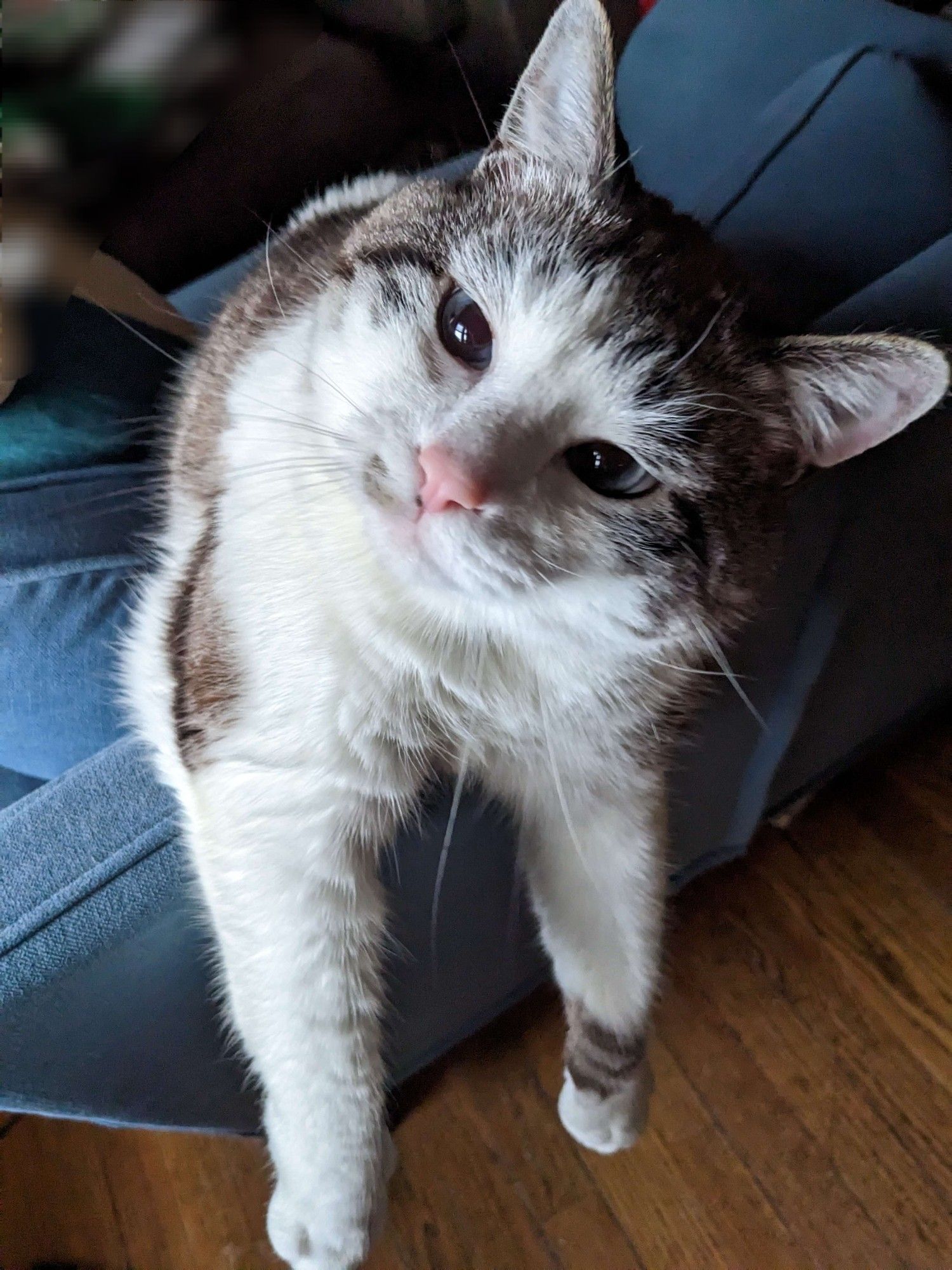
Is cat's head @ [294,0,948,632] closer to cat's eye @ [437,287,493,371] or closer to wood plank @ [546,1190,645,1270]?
cat's eye @ [437,287,493,371]

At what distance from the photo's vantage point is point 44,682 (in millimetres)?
1033

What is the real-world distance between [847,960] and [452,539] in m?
1.22

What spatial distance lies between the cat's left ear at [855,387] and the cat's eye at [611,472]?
182 millimetres

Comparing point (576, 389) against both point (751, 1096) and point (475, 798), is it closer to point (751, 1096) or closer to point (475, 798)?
point (475, 798)

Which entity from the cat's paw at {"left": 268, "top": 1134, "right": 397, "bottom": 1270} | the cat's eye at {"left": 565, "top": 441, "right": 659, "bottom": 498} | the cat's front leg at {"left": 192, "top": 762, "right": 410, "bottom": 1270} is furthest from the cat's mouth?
the cat's paw at {"left": 268, "top": 1134, "right": 397, "bottom": 1270}

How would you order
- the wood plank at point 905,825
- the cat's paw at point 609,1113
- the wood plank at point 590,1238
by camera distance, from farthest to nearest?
1. the wood plank at point 905,825
2. the wood plank at point 590,1238
3. the cat's paw at point 609,1113

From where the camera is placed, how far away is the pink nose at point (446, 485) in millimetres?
674

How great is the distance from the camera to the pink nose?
674 mm

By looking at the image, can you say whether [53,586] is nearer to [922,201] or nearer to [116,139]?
[116,139]

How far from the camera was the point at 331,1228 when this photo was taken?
3.05ft

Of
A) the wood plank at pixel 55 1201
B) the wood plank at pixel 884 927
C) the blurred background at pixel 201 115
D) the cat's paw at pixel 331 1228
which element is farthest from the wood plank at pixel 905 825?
the wood plank at pixel 55 1201

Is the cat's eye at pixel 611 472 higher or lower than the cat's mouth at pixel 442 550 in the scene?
higher

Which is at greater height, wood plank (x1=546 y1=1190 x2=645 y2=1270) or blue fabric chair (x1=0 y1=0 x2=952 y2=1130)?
blue fabric chair (x1=0 y1=0 x2=952 y2=1130)

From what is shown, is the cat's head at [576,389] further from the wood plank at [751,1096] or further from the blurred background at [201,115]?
the wood plank at [751,1096]
